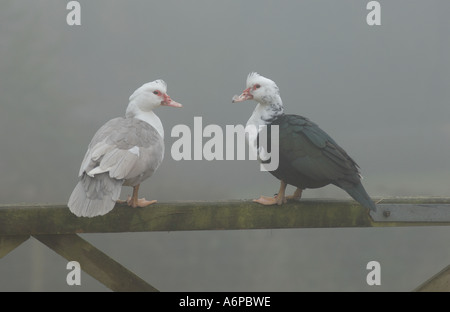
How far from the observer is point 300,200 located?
2.88 m

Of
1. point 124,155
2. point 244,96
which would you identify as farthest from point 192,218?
point 244,96

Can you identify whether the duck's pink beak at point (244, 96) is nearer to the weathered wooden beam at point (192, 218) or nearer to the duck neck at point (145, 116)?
the duck neck at point (145, 116)

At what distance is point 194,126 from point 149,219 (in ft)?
1.73

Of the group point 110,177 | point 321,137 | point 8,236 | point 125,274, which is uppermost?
point 321,137

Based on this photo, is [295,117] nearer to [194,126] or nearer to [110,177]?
[194,126]

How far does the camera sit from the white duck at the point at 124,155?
246cm

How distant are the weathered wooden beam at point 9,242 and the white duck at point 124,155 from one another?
409 millimetres

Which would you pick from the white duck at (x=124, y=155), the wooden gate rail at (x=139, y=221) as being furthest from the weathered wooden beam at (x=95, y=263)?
the white duck at (x=124, y=155)

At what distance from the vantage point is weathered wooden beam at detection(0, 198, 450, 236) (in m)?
2.63

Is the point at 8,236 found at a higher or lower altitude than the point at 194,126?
lower

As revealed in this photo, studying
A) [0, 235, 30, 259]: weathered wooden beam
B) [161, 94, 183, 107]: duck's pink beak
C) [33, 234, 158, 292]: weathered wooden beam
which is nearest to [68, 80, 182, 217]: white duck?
[161, 94, 183, 107]: duck's pink beak

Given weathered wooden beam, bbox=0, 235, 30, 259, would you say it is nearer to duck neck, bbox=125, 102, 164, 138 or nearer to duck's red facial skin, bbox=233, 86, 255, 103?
duck neck, bbox=125, 102, 164, 138

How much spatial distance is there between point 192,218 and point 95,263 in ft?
1.68

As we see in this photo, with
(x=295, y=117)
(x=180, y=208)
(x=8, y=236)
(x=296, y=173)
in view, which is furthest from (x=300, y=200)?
(x=8, y=236)
